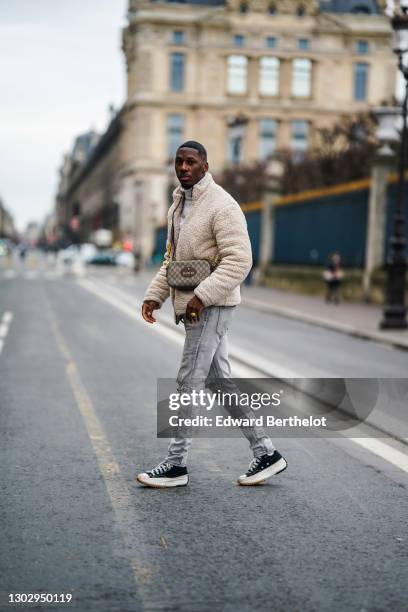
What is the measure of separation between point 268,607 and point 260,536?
100 centimetres

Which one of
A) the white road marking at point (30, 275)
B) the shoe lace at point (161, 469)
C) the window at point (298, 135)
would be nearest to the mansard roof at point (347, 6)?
the window at point (298, 135)

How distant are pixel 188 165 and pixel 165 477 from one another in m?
1.83

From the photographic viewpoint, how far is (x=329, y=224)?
33344 millimetres

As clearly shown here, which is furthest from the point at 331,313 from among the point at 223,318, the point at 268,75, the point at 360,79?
the point at 360,79

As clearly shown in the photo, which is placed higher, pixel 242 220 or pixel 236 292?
pixel 242 220

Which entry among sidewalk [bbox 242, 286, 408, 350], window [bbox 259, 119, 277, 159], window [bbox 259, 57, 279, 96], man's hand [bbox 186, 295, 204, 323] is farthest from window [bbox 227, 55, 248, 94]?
man's hand [bbox 186, 295, 204, 323]

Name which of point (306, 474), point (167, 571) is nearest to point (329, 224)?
point (306, 474)

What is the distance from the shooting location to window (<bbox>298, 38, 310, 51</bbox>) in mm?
87938

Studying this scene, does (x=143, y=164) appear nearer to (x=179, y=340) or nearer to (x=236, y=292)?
(x=179, y=340)

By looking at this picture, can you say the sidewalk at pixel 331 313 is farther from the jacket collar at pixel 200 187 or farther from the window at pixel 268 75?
the window at pixel 268 75

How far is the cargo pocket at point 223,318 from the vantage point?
5754 millimetres

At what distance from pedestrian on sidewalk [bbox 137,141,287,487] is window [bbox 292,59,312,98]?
3368 inches

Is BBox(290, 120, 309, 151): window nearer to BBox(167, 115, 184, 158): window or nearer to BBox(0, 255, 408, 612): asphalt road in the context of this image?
BBox(167, 115, 184, 158): window

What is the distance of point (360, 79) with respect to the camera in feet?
292
